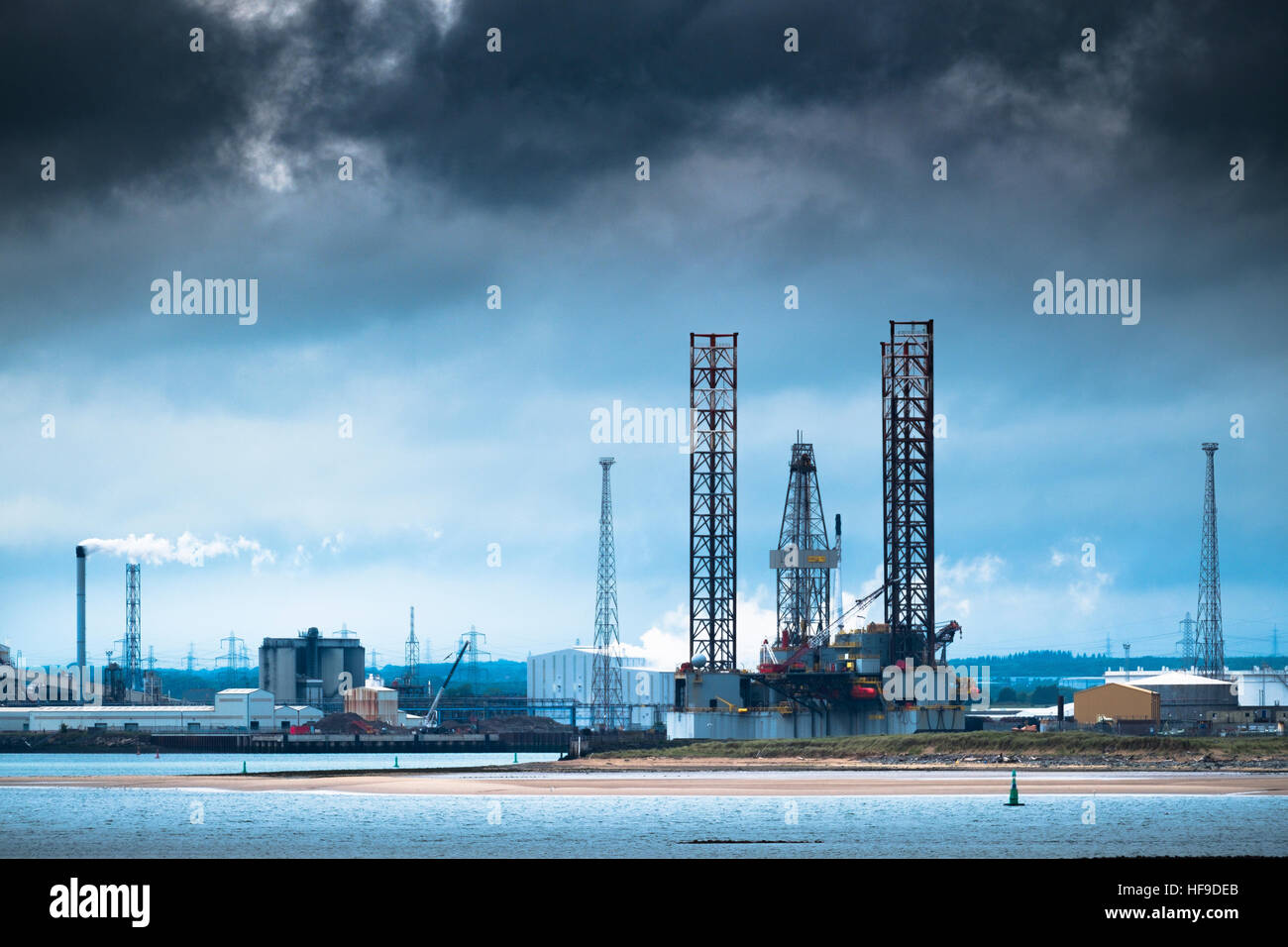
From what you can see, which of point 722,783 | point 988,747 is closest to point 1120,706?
point 988,747

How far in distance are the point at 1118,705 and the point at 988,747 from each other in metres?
21.9

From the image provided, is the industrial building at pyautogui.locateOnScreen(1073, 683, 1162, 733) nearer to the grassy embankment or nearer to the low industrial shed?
the low industrial shed

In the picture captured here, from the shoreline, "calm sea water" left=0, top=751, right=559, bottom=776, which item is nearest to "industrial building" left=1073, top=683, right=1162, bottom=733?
the shoreline

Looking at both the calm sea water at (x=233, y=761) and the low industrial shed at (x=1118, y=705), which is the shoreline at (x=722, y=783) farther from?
the calm sea water at (x=233, y=761)

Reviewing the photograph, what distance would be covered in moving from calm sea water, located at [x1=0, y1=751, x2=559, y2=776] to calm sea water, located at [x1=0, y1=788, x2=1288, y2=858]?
65.8 m

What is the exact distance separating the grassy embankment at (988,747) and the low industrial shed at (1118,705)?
48.3 feet

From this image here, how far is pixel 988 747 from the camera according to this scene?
106 meters

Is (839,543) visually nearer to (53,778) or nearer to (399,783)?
(399,783)

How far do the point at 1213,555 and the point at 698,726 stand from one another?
59.6m

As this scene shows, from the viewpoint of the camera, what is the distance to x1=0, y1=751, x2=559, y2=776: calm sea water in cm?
14662

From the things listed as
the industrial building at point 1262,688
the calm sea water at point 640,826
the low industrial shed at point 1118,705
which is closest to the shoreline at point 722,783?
the calm sea water at point 640,826
